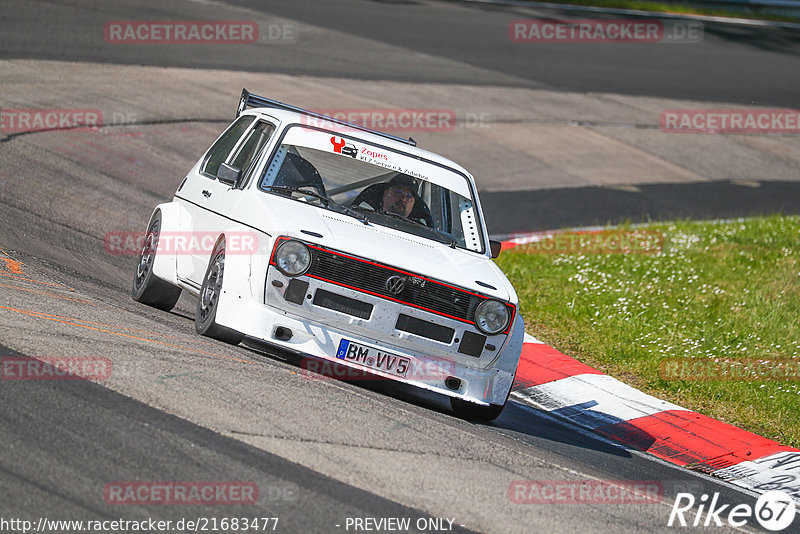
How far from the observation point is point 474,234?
7.81m

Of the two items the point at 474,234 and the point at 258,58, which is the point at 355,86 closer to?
the point at 258,58

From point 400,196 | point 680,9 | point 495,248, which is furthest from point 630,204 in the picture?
point 680,9

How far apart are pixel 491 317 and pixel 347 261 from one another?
986 millimetres

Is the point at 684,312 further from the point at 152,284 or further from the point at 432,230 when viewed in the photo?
the point at 152,284

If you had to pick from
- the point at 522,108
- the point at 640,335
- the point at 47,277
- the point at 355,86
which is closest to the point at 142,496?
the point at 47,277

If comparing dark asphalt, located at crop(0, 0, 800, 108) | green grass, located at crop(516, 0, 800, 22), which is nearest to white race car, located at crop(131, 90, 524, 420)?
dark asphalt, located at crop(0, 0, 800, 108)

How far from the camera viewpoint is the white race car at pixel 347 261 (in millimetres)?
6438

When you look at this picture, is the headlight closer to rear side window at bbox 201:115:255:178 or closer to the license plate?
the license plate

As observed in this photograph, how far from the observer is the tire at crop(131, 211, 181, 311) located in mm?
8000

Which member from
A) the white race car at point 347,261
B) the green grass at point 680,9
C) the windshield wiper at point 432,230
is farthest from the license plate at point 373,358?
the green grass at point 680,9

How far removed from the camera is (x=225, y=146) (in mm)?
8367

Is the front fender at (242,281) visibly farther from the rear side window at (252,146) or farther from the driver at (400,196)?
the driver at (400,196)

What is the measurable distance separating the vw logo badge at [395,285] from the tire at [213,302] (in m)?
0.96

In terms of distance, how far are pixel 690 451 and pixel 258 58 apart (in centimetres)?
1417
